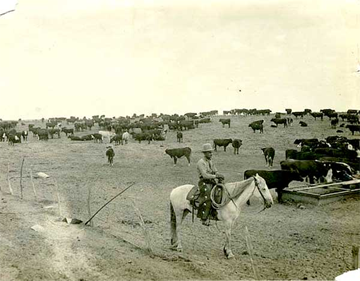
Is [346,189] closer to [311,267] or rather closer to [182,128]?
[311,267]

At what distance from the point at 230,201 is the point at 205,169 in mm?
838

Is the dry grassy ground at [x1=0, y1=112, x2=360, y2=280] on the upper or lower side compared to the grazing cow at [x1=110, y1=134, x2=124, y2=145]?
lower

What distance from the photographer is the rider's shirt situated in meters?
7.59

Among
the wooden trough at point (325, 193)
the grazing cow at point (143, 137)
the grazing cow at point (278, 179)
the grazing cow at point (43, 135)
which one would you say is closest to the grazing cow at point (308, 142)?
the wooden trough at point (325, 193)

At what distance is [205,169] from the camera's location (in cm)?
772

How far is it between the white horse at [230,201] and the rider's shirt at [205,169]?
389 mm

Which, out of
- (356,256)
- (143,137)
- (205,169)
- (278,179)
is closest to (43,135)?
(143,137)

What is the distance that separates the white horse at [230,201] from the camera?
7.59 metres

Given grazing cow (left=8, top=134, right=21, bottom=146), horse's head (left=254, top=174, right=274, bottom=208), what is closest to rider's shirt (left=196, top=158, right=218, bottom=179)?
horse's head (left=254, top=174, right=274, bottom=208)

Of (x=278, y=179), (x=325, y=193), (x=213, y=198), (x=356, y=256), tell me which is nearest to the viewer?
(x=356, y=256)

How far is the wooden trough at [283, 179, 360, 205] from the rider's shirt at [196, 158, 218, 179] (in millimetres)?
6011

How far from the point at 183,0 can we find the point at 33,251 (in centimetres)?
772

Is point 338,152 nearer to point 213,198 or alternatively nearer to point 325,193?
point 325,193

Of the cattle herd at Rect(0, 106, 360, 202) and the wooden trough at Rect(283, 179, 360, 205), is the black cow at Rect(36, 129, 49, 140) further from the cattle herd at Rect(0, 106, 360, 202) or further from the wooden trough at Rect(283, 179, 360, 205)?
the wooden trough at Rect(283, 179, 360, 205)
